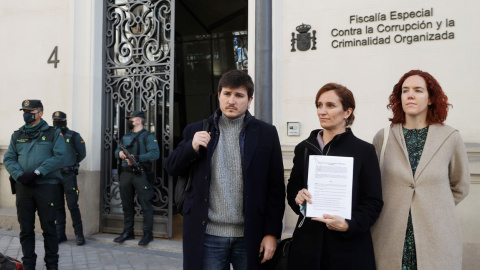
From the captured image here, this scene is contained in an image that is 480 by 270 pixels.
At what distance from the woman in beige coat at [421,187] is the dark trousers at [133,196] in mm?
4311

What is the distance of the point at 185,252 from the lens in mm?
2428

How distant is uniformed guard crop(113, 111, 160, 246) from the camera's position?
5.86 m

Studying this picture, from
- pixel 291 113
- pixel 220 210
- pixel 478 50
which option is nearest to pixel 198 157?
pixel 220 210

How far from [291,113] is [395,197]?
123 inches

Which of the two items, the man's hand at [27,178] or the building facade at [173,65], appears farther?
the building facade at [173,65]

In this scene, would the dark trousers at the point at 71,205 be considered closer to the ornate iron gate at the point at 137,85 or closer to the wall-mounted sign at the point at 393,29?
the ornate iron gate at the point at 137,85

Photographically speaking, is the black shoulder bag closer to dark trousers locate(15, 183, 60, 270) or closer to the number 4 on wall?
dark trousers locate(15, 183, 60, 270)

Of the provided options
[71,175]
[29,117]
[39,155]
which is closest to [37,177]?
[39,155]

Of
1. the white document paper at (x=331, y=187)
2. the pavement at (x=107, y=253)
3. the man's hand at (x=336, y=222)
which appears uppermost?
the white document paper at (x=331, y=187)

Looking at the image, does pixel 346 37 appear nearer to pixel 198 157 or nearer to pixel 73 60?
pixel 198 157

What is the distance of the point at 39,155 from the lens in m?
4.37

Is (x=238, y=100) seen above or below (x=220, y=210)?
above

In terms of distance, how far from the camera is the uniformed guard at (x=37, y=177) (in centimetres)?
435

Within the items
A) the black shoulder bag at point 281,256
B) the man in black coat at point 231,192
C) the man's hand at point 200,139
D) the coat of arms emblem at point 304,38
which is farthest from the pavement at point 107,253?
the coat of arms emblem at point 304,38
